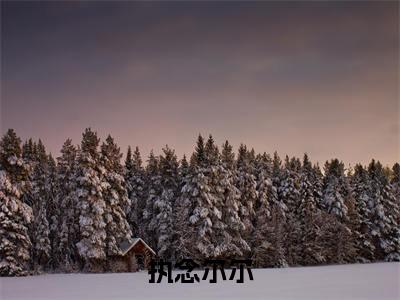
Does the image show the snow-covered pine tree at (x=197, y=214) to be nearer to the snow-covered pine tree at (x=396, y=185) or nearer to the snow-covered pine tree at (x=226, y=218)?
the snow-covered pine tree at (x=226, y=218)

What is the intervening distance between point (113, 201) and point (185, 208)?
8.22 meters

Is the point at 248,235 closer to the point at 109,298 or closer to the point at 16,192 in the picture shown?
the point at 16,192

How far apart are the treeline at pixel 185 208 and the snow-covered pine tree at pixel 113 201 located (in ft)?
0.38

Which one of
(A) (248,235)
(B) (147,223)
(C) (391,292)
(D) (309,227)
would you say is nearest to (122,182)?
(B) (147,223)

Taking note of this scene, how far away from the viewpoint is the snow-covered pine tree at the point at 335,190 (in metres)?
71.1

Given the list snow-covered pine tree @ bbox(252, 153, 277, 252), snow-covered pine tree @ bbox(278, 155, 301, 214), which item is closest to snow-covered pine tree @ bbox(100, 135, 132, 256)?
snow-covered pine tree @ bbox(252, 153, 277, 252)

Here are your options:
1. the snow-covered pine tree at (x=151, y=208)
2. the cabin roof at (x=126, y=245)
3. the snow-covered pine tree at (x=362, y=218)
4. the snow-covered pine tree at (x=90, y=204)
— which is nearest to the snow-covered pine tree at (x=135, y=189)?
the snow-covered pine tree at (x=151, y=208)

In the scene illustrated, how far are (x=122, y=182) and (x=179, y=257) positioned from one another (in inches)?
417

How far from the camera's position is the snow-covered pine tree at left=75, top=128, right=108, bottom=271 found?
166ft

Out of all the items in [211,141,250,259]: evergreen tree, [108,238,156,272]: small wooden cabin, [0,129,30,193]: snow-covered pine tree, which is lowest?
[108,238,156,272]: small wooden cabin

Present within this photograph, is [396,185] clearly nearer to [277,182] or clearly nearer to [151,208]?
[277,182]

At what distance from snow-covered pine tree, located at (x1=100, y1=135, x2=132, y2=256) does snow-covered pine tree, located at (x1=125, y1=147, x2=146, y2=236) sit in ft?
14.6

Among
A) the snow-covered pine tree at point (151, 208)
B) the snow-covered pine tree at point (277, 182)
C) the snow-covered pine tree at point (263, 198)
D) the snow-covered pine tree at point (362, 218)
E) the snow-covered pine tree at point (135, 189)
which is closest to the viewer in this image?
the snow-covered pine tree at point (151, 208)

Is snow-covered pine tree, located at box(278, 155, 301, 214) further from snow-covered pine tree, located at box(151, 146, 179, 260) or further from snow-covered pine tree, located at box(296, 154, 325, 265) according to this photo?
snow-covered pine tree, located at box(151, 146, 179, 260)
